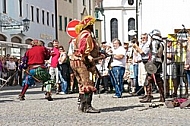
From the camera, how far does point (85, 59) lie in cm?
1112

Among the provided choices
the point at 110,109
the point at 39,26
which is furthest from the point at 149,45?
the point at 39,26

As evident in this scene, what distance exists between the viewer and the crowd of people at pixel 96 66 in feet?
36.7

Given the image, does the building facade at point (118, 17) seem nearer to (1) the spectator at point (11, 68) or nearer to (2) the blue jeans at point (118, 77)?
(1) the spectator at point (11, 68)

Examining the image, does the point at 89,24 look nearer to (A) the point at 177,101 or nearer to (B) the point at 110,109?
(B) the point at 110,109

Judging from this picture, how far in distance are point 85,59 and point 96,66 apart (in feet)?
13.2

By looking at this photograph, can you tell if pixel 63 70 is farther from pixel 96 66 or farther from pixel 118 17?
pixel 118 17

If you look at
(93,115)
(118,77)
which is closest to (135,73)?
(118,77)

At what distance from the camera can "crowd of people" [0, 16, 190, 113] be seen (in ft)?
36.7

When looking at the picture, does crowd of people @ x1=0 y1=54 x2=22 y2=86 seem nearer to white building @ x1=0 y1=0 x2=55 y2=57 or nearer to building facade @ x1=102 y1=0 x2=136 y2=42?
white building @ x1=0 y1=0 x2=55 y2=57

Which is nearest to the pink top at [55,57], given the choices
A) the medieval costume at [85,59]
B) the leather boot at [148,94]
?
the leather boot at [148,94]

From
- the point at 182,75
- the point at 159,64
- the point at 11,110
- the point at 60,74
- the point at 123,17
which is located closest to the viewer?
the point at 11,110

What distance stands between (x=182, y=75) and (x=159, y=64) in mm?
1341

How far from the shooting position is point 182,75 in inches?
570

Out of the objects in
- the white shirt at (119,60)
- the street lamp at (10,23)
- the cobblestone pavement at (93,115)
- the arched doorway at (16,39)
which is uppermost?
the street lamp at (10,23)
